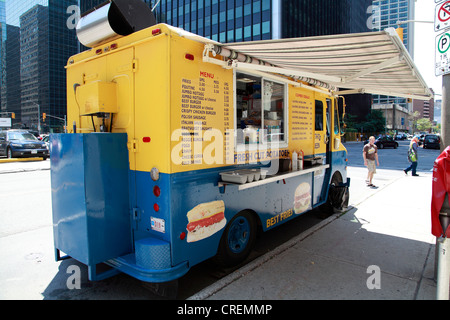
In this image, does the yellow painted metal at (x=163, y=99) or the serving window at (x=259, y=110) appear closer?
the yellow painted metal at (x=163, y=99)

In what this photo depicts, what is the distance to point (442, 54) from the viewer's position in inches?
143

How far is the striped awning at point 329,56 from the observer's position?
3.35 meters

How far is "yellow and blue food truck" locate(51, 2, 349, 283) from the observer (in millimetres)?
3066

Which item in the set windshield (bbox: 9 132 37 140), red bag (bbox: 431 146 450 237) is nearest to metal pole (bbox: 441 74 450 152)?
red bag (bbox: 431 146 450 237)

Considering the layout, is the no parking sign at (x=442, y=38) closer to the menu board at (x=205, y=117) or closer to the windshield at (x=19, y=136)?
the menu board at (x=205, y=117)

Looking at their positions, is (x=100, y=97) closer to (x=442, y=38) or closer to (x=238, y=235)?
(x=238, y=235)

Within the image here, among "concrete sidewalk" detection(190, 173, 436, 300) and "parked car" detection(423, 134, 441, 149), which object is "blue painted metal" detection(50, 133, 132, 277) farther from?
"parked car" detection(423, 134, 441, 149)

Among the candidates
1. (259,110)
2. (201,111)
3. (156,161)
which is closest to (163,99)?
(201,111)

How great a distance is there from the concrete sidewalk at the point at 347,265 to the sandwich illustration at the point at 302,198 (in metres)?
0.47

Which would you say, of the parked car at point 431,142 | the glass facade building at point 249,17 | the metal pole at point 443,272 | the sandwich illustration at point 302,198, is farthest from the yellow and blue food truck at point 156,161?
the glass facade building at point 249,17

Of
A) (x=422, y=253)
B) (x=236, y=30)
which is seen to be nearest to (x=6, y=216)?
(x=422, y=253)

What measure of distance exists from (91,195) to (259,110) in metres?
2.68

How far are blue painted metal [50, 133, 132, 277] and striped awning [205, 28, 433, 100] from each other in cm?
169

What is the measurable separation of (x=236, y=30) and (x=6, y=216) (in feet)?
132
